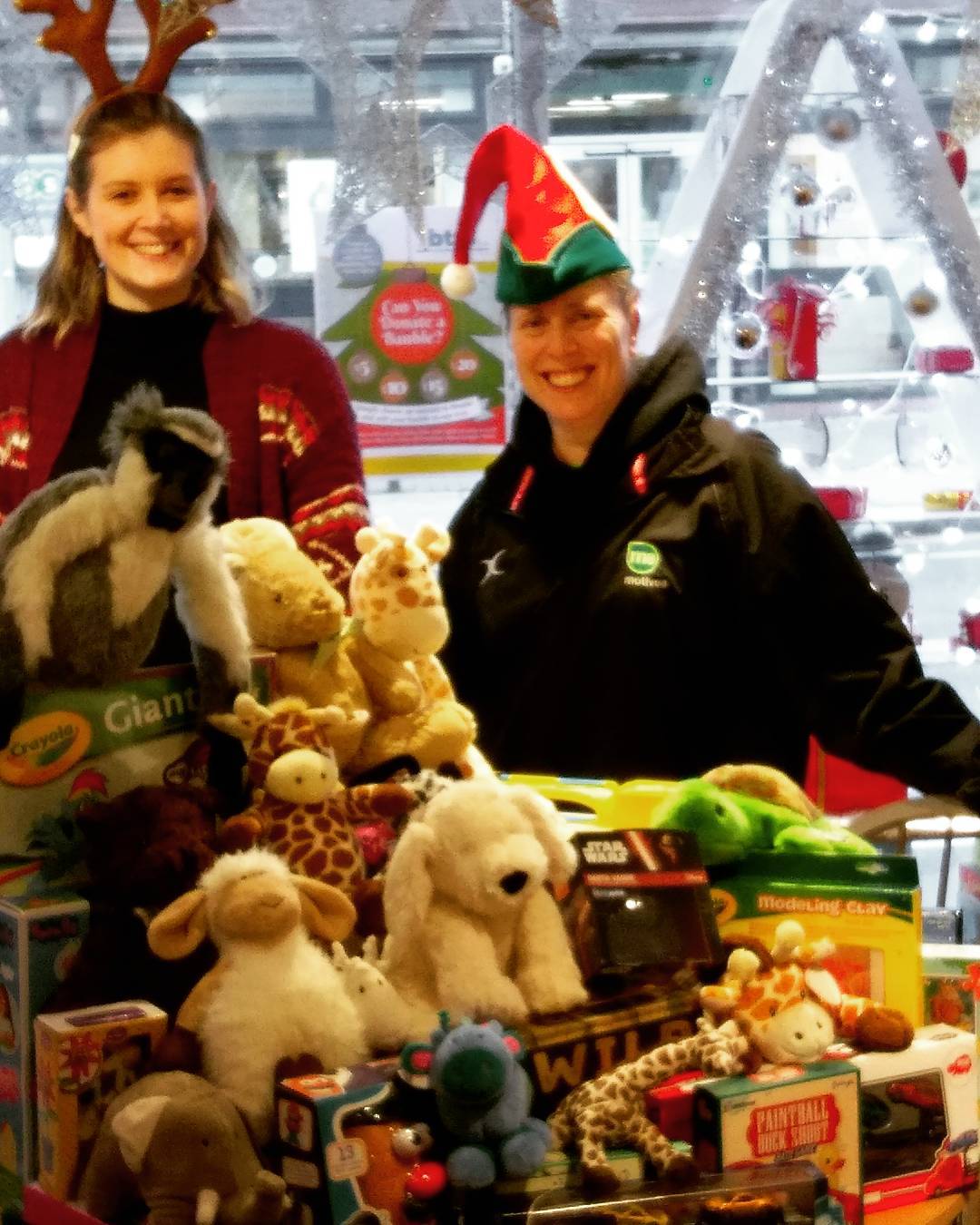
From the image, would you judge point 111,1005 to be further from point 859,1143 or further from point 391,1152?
point 859,1143

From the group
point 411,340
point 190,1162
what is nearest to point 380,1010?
point 190,1162

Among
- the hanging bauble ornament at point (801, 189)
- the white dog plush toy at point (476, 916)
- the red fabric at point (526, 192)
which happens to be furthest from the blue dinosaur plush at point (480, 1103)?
the hanging bauble ornament at point (801, 189)

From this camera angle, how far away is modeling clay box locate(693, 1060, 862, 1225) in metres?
1.11

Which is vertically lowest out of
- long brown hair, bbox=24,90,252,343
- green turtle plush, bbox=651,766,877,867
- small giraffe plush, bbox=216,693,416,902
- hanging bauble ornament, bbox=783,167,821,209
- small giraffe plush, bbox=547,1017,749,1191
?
small giraffe plush, bbox=547,1017,749,1191

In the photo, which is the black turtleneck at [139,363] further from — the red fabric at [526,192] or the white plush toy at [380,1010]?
the white plush toy at [380,1010]

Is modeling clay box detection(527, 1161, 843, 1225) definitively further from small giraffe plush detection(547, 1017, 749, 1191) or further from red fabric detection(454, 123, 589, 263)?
red fabric detection(454, 123, 589, 263)

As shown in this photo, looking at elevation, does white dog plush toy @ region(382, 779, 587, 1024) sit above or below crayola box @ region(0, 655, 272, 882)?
below

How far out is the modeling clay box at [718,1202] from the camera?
103cm

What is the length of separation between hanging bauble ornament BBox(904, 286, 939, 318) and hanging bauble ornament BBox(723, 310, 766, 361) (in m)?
0.36

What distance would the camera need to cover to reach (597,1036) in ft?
3.92

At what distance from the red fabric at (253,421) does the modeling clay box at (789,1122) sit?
0.90 meters

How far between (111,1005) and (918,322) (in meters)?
2.87

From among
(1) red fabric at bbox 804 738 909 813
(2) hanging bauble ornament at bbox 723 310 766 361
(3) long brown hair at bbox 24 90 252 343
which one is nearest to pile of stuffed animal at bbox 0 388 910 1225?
(3) long brown hair at bbox 24 90 252 343

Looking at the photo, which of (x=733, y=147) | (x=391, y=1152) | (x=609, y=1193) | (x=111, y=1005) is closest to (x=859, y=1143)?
(x=609, y=1193)
